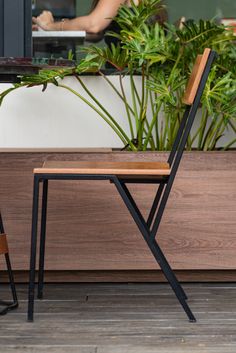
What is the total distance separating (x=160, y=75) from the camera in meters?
3.80

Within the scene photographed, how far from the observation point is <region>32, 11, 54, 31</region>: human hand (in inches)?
163

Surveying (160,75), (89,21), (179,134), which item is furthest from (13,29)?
(179,134)

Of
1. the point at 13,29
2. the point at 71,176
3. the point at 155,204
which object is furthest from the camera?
the point at 13,29

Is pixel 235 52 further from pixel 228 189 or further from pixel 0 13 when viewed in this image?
pixel 0 13

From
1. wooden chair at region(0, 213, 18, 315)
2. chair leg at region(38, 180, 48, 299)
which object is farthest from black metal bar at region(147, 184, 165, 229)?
wooden chair at region(0, 213, 18, 315)

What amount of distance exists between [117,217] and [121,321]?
59cm

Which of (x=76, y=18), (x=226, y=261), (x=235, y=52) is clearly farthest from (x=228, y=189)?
(x=76, y=18)

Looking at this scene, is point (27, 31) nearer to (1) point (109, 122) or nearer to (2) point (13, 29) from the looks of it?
(2) point (13, 29)

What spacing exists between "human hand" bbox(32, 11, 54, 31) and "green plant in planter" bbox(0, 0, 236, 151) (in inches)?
11.0

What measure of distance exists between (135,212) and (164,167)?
0.19 metres

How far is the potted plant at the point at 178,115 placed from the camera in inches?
146

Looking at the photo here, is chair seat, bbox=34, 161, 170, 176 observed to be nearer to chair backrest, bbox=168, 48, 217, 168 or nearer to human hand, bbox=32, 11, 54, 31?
chair backrest, bbox=168, 48, 217, 168

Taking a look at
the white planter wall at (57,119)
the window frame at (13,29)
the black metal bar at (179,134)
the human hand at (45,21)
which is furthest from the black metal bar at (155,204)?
the human hand at (45,21)

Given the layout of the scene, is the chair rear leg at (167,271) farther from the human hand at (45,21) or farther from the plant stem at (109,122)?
the human hand at (45,21)
